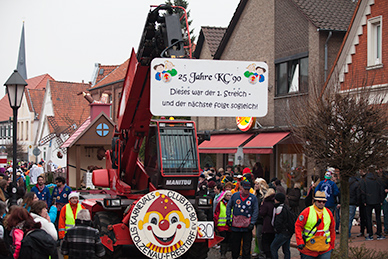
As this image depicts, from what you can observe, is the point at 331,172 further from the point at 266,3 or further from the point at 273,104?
the point at 266,3

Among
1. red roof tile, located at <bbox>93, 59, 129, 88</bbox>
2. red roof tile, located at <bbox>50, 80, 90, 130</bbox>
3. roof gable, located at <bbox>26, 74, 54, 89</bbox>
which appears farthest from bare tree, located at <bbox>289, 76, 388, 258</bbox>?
roof gable, located at <bbox>26, 74, 54, 89</bbox>

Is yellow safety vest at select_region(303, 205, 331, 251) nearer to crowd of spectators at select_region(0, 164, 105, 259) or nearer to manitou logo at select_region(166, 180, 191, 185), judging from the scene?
manitou logo at select_region(166, 180, 191, 185)

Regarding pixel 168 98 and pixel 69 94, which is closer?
pixel 168 98

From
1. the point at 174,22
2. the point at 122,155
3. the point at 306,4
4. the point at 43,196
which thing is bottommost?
the point at 43,196

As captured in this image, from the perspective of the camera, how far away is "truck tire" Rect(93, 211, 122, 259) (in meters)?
9.86

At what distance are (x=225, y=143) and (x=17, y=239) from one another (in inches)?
711

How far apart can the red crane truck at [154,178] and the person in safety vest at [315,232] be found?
198cm

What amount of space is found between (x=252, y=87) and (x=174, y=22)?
191 centimetres

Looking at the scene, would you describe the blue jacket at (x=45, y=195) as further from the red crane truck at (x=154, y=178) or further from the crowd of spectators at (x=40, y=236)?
the crowd of spectators at (x=40, y=236)

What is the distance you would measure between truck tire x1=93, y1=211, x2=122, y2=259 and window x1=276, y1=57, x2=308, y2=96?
1204cm

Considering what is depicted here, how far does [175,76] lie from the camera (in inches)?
303

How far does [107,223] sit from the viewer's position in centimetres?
1007

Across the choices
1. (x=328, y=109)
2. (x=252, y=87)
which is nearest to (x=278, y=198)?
(x=328, y=109)

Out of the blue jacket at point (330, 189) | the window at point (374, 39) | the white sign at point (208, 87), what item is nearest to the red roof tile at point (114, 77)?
the window at point (374, 39)
